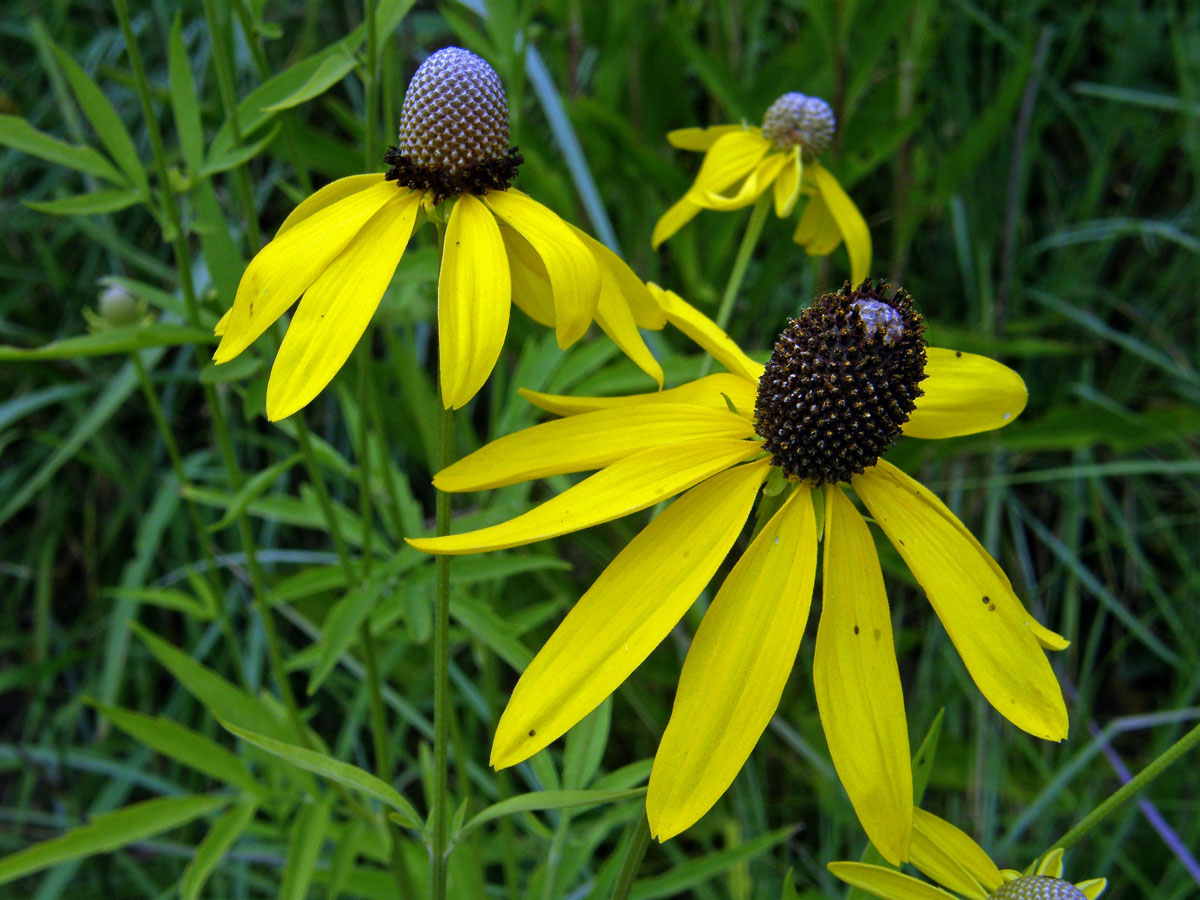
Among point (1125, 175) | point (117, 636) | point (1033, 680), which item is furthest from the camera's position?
point (1125, 175)

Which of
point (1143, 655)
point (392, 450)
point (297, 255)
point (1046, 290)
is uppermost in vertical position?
point (297, 255)

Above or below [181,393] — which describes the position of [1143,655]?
below

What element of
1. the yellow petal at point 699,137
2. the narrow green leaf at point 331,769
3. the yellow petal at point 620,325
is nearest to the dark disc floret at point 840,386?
the yellow petal at point 620,325

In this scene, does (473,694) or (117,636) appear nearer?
(473,694)

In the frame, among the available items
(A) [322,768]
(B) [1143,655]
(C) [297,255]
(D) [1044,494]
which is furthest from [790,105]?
(B) [1143,655]

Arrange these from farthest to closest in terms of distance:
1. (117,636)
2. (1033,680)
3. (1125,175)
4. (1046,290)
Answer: (1125,175)
(1046,290)
(117,636)
(1033,680)

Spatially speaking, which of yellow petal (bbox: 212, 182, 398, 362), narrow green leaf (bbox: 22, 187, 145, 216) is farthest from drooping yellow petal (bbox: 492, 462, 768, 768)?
narrow green leaf (bbox: 22, 187, 145, 216)

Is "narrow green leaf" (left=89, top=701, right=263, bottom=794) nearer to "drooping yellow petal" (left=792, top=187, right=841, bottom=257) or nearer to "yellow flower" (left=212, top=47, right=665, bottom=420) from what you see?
"yellow flower" (left=212, top=47, right=665, bottom=420)

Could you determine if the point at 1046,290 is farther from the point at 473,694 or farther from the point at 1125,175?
the point at 473,694
